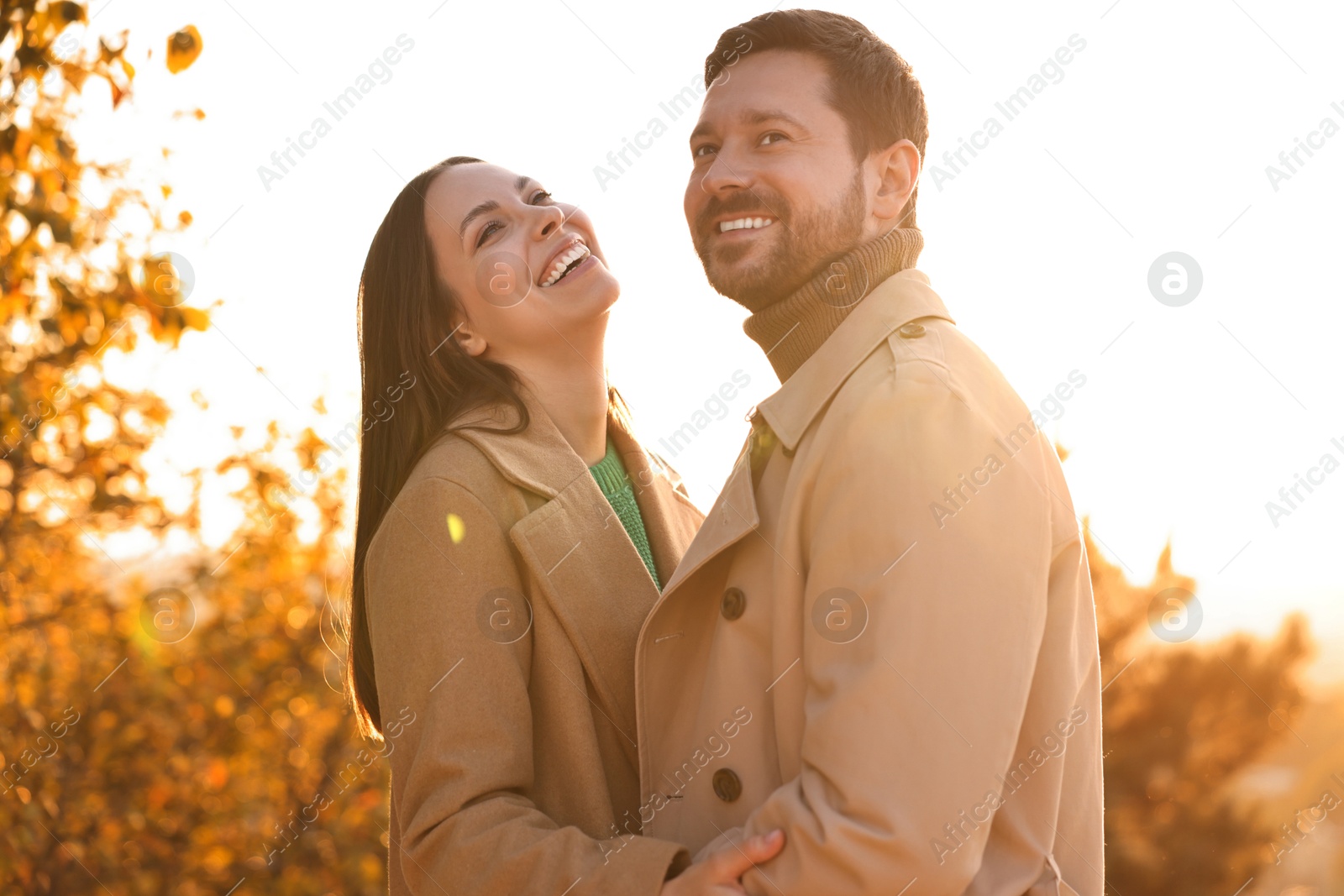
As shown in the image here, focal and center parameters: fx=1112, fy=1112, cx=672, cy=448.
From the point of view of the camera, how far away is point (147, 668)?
4781 mm

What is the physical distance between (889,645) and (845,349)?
583 mm

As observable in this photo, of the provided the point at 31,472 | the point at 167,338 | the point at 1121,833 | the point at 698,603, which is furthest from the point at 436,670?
the point at 1121,833

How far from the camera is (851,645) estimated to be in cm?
165

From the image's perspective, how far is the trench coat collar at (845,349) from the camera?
192 cm

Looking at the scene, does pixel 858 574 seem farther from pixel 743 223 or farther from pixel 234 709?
pixel 234 709

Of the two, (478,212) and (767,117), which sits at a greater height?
(767,117)

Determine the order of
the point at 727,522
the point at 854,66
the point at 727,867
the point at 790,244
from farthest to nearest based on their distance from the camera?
the point at 854,66
the point at 790,244
the point at 727,522
the point at 727,867

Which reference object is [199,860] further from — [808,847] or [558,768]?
[808,847]

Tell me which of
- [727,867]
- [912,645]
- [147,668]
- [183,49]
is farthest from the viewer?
[147,668]

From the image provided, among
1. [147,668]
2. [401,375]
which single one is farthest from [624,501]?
[147,668]

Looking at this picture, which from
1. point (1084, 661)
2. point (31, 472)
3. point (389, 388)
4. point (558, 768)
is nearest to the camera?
point (1084, 661)

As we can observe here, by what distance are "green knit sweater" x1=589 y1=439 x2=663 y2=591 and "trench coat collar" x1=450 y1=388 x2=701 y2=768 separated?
4cm

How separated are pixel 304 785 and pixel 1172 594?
3.89 metres

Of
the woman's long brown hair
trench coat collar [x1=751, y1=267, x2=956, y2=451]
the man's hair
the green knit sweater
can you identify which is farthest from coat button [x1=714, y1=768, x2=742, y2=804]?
the man's hair
